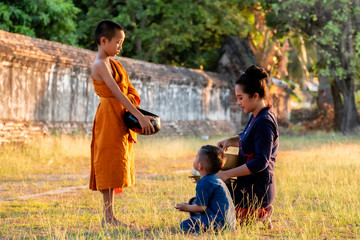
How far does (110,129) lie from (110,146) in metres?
0.18

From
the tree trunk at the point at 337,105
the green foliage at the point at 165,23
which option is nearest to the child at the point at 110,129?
the green foliage at the point at 165,23

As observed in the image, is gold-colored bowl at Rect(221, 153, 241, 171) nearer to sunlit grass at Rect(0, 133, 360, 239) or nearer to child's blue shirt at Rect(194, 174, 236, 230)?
child's blue shirt at Rect(194, 174, 236, 230)

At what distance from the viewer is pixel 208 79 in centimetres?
2661

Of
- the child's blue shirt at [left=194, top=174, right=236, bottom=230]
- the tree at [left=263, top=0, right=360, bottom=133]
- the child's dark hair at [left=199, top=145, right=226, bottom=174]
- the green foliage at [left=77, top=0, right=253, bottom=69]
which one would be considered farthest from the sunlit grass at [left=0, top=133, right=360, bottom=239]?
the green foliage at [left=77, top=0, right=253, bottom=69]

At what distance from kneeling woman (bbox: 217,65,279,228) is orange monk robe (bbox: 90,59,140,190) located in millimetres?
1078

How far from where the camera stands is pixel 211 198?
5270mm

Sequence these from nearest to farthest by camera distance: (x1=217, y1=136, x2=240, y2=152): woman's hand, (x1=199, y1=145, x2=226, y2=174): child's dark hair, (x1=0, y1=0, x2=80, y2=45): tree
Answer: (x1=199, y1=145, x2=226, y2=174): child's dark hair
(x1=217, y1=136, x2=240, y2=152): woman's hand
(x1=0, y1=0, x2=80, y2=45): tree

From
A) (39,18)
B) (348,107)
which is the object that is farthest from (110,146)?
(348,107)

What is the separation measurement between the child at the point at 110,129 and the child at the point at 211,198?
827 millimetres

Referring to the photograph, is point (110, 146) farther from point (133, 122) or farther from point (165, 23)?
point (165, 23)

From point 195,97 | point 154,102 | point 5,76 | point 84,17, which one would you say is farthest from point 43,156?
point 84,17

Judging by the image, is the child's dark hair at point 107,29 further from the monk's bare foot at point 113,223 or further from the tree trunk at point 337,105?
the tree trunk at point 337,105

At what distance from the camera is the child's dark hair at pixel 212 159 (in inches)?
203

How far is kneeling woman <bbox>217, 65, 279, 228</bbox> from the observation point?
17.9ft
